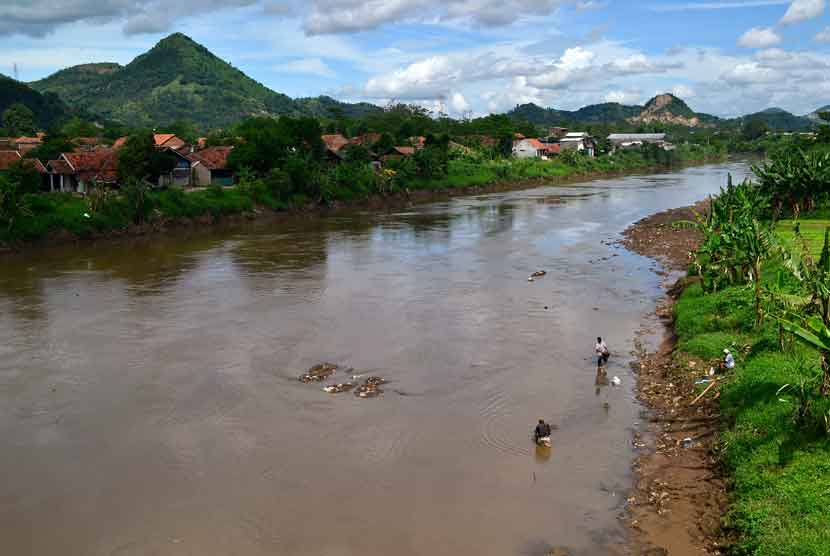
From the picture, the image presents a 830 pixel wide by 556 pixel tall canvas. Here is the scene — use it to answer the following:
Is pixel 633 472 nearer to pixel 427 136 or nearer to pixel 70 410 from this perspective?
pixel 70 410

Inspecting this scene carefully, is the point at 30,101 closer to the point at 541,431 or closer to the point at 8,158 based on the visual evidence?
the point at 8,158

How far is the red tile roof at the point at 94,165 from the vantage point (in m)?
50.6

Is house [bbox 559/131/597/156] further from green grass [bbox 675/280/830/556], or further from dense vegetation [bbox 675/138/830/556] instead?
green grass [bbox 675/280/830/556]

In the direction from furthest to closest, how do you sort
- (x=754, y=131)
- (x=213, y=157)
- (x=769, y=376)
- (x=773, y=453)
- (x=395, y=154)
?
(x=754, y=131)
(x=395, y=154)
(x=213, y=157)
(x=769, y=376)
(x=773, y=453)

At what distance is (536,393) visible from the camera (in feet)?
59.9

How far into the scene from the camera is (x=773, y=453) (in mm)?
12383

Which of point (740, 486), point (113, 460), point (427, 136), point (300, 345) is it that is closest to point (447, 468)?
point (740, 486)

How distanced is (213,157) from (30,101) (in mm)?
68827

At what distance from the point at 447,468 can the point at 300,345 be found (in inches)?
375

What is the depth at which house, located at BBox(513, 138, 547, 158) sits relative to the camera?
105619mm

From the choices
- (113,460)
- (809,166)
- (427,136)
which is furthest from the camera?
(427,136)

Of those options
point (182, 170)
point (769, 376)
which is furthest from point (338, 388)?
point (182, 170)

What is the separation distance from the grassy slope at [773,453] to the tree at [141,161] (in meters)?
41.4

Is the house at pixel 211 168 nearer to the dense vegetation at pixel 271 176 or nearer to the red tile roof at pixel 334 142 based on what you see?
the dense vegetation at pixel 271 176
